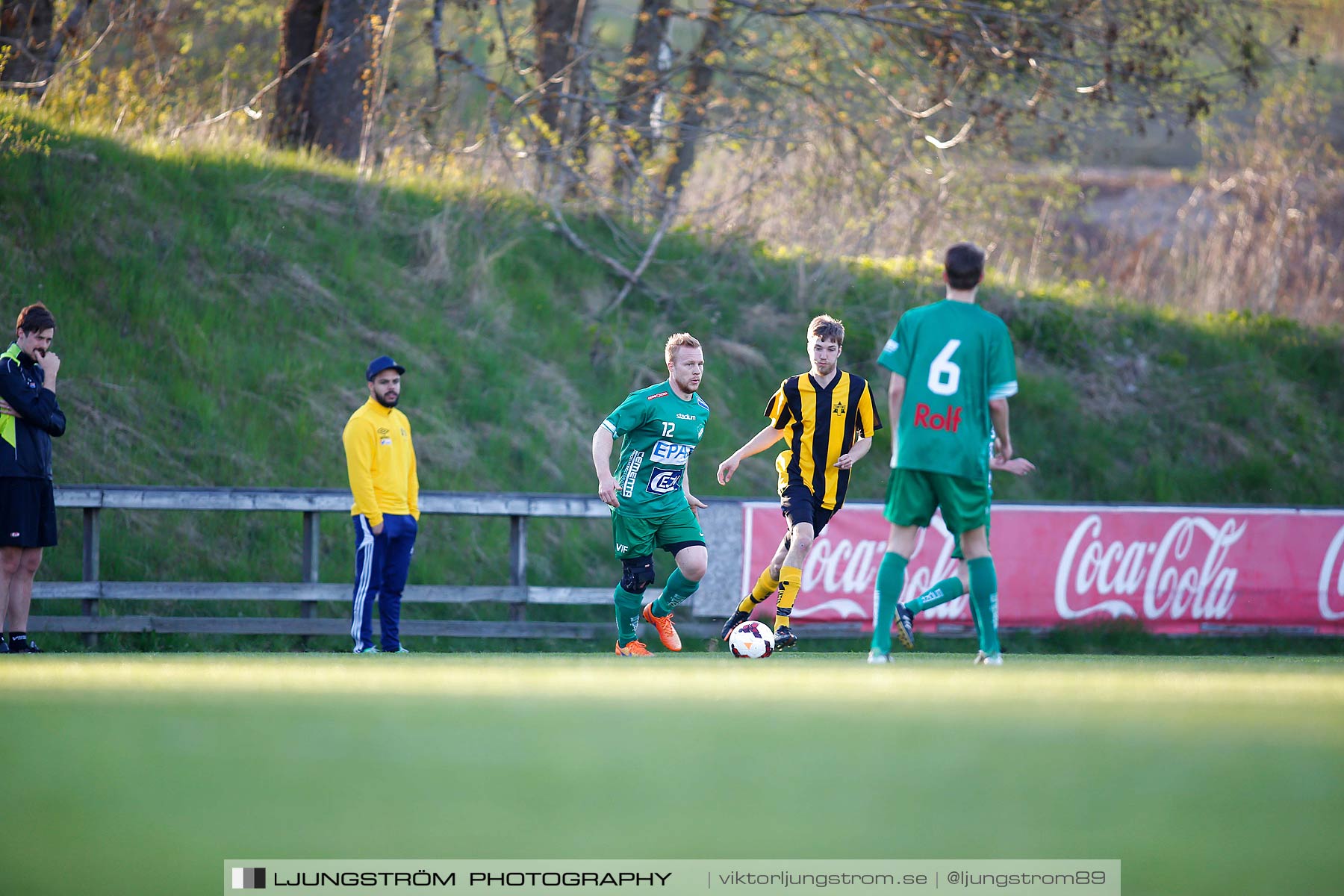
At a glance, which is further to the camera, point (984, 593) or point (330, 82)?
point (330, 82)

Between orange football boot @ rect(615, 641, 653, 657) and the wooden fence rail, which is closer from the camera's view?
orange football boot @ rect(615, 641, 653, 657)

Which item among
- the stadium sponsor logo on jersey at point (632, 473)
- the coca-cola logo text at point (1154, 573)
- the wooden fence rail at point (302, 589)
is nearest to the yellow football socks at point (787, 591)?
the stadium sponsor logo on jersey at point (632, 473)

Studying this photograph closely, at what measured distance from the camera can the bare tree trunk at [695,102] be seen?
66.6ft

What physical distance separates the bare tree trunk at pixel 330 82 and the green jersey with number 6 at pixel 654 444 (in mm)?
11808

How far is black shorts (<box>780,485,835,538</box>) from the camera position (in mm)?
10180

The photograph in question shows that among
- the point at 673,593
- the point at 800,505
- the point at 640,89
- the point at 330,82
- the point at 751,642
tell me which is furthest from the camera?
the point at 330,82

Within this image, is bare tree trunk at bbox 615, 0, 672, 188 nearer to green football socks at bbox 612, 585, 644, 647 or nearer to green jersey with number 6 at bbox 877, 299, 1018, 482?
green football socks at bbox 612, 585, 644, 647

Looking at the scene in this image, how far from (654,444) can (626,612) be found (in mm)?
1311

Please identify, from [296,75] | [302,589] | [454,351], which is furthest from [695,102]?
[302,589]

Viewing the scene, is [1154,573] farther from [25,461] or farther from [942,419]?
[25,461]

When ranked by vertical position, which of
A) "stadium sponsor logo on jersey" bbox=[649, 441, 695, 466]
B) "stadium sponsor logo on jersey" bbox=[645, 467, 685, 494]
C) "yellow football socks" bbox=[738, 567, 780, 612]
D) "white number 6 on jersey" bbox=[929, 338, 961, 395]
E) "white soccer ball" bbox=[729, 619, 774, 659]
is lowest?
"white soccer ball" bbox=[729, 619, 774, 659]

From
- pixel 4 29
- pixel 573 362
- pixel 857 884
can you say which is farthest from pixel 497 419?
pixel 857 884

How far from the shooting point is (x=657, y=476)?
32.7 ft

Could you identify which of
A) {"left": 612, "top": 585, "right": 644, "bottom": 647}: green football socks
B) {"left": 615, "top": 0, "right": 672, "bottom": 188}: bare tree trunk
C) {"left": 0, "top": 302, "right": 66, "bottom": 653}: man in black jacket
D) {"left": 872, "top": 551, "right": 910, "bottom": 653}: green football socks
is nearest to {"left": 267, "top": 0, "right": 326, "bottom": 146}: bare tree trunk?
{"left": 615, "top": 0, "right": 672, "bottom": 188}: bare tree trunk
